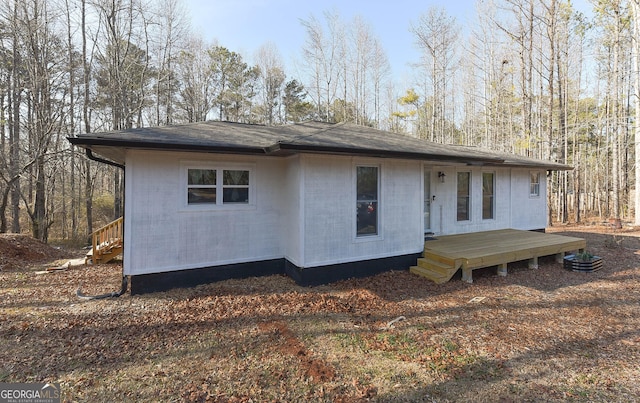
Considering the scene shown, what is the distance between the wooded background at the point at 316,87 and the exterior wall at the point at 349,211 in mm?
8378

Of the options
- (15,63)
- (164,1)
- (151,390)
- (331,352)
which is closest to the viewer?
(151,390)

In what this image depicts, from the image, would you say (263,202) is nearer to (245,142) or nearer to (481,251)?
(245,142)

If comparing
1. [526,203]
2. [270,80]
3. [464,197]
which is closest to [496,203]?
[464,197]

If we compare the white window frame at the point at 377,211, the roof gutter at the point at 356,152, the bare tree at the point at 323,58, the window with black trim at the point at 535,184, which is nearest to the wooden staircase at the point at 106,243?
the roof gutter at the point at 356,152

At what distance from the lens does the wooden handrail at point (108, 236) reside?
7.42 meters

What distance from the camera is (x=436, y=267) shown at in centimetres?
591

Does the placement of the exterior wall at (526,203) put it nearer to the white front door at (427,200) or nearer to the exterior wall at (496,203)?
the exterior wall at (496,203)

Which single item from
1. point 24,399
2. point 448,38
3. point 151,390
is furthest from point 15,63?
point 448,38

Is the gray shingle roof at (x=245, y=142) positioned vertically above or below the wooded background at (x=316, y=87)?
below

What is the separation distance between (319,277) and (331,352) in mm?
2204

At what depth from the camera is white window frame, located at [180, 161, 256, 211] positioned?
5.26 m

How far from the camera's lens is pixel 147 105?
1608 cm

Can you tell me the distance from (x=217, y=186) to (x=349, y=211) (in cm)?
256

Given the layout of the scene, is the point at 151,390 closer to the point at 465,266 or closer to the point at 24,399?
the point at 24,399
